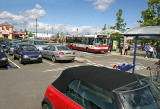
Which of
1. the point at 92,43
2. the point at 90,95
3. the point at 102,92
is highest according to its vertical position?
the point at 92,43

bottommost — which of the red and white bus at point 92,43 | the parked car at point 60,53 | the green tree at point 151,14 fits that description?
the parked car at point 60,53

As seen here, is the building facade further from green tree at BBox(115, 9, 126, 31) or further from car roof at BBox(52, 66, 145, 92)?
car roof at BBox(52, 66, 145, 92)

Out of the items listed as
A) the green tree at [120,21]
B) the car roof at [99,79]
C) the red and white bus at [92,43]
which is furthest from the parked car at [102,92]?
the green tree at [120,21]

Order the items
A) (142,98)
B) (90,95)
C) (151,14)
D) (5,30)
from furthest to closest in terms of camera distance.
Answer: (5,30)
(151,14)
(90,95)
(142,98)

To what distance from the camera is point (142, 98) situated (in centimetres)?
238

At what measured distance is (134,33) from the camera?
7.87 metres

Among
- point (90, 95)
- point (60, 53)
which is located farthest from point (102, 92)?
point (60, 53)

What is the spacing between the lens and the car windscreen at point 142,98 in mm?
2188

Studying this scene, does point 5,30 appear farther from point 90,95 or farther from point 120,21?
point 90,95

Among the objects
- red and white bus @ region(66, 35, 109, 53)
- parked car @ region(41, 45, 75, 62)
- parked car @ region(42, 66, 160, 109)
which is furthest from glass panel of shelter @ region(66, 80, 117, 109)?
A: red and white bus @ region(66, 35, 109, 53)

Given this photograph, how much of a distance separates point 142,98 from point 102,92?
67 centimetres

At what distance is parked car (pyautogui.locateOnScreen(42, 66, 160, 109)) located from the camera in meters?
2.23

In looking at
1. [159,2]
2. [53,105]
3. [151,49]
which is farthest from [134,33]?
[159,2]

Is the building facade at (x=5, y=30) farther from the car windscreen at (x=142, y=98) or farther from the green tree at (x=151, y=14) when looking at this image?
the car windscreen at (x=142, y=98)
